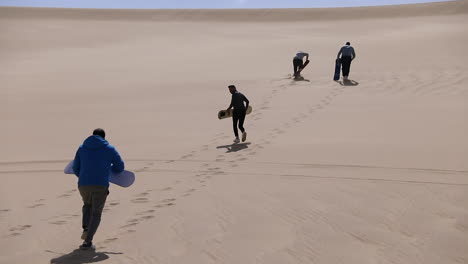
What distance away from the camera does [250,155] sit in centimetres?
1179

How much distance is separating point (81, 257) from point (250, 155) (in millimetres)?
5648

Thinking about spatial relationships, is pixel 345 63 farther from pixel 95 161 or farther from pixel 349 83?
pixel 95 161

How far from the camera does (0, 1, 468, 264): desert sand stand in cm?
684

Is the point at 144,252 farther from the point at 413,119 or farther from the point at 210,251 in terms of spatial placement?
the point at 413,119

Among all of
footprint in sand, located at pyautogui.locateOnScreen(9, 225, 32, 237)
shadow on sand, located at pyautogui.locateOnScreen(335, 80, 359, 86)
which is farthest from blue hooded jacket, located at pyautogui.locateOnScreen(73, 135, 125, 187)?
shadow on sand, located at pyautogui.locateOnScreen(335, 80, 359, 86)

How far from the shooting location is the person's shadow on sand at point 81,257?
20.9ft

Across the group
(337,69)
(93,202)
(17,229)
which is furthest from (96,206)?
(337,69)

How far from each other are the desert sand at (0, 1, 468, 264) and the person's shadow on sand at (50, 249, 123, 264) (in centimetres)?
3

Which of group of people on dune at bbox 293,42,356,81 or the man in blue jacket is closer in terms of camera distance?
the man in blue jacket

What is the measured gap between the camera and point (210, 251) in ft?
21.5

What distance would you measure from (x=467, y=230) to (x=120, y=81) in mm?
17883

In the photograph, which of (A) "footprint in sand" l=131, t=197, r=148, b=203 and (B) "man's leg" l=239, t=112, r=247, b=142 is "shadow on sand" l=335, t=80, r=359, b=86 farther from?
(A) "footprint in sand" l=131, t=197, r=148, b=203

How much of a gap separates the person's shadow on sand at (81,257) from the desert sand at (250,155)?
0.03m

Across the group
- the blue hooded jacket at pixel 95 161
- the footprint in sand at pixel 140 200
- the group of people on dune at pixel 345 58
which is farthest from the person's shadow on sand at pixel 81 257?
the group of people on dune at pixel 345 58
